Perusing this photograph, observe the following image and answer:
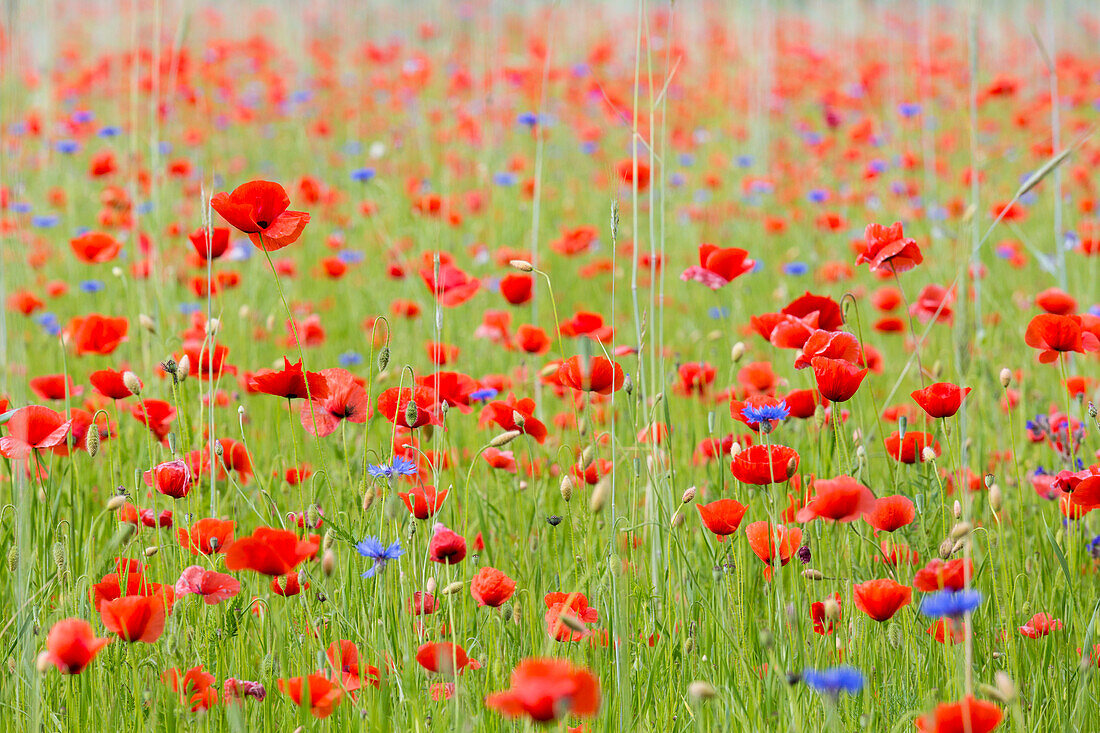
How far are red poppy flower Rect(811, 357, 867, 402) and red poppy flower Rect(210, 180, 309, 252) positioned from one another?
66 centimetres

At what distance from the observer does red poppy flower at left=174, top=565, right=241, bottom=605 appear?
3.64 feet

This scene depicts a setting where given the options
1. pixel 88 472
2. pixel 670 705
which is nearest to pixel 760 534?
pixel 670 705

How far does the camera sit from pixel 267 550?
1004 mm

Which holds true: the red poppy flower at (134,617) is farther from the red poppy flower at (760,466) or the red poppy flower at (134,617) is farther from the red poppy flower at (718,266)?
the red poppy flower at (718,266)

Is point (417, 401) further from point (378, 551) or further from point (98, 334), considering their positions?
point (98, 334)

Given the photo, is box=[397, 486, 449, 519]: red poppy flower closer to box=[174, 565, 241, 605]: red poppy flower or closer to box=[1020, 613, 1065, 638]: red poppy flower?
box=[174, 565, 241, 605]: red poppy flower

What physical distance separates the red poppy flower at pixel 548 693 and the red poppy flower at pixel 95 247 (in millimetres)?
1700

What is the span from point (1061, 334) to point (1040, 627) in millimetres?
401

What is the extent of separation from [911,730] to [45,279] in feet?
11.2

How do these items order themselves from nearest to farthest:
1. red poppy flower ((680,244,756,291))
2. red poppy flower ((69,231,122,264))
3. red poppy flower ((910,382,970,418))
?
red poppy flower ((910,382,970,418)) < red poppy flower ((680,244,756,291)) < red poppy flower ((69,231,122,264))

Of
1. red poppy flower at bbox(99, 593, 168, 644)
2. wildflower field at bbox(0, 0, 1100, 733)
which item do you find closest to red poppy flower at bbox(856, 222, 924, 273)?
wildflower field at bbox(0, 0, 1100, 733)

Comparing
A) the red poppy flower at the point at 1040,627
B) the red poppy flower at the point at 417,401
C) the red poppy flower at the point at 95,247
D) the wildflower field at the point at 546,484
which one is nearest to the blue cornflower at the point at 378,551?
the wildflower field at the point at 546,484

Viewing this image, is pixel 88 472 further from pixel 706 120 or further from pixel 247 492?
pixel 706 120

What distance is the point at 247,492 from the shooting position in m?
1.93
